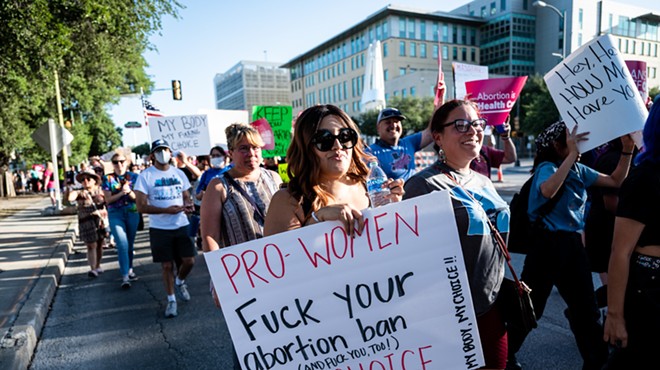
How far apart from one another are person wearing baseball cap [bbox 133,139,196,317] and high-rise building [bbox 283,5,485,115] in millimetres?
53213

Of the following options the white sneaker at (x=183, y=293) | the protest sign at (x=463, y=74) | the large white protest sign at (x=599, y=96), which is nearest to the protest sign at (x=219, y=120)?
the white sneaker at (x=183, y=293)

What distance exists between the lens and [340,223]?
1680 millimetres

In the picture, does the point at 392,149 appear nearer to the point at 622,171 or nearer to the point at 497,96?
the point at 497,96

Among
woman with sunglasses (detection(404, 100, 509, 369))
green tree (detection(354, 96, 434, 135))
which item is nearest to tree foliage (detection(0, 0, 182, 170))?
woman with sunglasses (detection(404, 100, 509, 369))

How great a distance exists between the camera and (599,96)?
2842 millimetres

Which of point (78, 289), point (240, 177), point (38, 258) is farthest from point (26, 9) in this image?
point (240, 177)

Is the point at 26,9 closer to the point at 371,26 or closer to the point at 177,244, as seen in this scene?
the point at 177,244

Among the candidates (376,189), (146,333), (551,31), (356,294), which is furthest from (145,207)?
(551,31)

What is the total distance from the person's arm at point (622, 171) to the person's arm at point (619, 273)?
4.01ft

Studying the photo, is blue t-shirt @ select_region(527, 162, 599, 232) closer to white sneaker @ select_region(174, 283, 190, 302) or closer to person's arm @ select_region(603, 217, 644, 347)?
person's arm @ select_region(603, 217, 644, 347)

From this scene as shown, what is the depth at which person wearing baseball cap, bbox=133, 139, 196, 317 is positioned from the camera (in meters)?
4.53

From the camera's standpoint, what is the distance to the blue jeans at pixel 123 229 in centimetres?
561

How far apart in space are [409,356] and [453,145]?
3.43 feet

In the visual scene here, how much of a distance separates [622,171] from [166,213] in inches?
168
